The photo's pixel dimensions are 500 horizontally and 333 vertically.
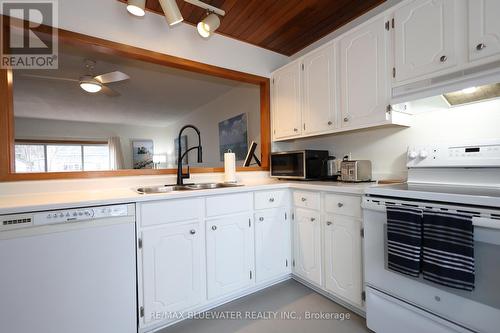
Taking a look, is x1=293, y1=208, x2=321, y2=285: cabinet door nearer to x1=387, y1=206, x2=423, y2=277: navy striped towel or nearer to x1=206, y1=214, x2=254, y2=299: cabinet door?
x1=206, y1=214, x2=254, y2=299: cabinet door

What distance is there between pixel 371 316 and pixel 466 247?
71 cm

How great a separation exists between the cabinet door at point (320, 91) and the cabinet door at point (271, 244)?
87 cm

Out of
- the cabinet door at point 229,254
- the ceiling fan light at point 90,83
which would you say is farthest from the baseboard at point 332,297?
the ceiling fan light at point 90,83

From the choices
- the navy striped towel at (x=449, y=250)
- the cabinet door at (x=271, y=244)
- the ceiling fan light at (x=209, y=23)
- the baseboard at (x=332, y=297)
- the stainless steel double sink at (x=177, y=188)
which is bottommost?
the baseboard at (x=332, y=297)

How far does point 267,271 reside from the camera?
6.28 ft

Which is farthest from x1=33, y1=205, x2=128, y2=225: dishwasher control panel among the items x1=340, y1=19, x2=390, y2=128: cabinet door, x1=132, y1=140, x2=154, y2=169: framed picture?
x1=132, y1=140, x2=154, y2=169: framed picture

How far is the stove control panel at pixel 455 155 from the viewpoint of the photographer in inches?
49.8

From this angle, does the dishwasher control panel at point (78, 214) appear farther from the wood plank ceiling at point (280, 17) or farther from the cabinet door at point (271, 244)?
the wood plank ceiling at point (280, 17)

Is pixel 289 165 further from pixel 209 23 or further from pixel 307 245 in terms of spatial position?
pixel 209 23

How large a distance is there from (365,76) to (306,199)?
105cm

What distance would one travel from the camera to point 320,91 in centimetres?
203

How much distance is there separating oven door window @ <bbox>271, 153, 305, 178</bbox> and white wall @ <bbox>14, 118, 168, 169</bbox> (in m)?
5.32

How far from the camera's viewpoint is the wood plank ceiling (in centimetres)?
187

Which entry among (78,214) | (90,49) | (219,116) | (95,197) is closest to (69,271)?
(78,214)
